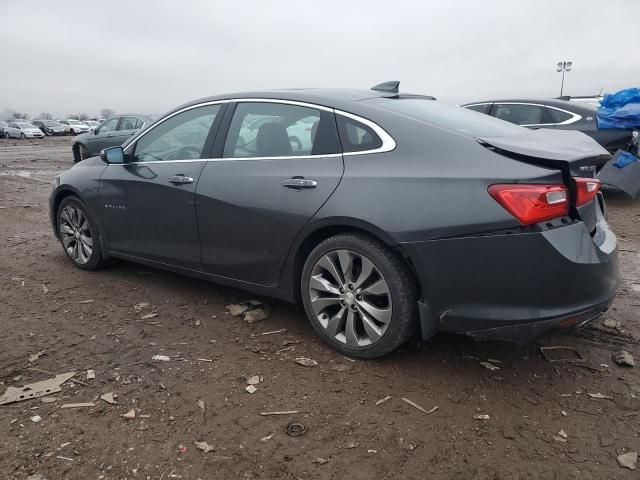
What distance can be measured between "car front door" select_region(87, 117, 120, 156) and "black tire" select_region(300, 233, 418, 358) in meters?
12.9

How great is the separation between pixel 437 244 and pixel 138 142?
2779 millimetres

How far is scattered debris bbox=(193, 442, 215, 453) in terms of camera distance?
239 cm

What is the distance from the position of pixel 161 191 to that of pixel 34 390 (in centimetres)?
165

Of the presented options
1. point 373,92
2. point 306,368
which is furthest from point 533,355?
point 373,92

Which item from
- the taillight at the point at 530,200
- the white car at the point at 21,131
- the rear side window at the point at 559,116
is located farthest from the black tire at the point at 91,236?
the white car at the point at 21,131

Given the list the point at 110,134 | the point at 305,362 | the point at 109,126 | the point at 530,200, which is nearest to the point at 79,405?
the point at 305,362

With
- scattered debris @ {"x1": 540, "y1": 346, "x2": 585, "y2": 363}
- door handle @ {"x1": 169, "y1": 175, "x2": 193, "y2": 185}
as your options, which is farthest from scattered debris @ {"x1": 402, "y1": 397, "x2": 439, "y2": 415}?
door handle @ {"x1": 169, "y1": 175, "x2": 193, "y2": 185}

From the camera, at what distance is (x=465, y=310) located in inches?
108

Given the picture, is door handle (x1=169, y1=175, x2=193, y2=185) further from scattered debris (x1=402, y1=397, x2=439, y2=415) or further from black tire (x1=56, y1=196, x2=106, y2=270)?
scattered debris (x1=402, y1=397, x2=439, y2=415)

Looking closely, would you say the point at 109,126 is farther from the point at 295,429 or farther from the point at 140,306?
the point at 295,429

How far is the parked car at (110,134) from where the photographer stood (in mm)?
14655

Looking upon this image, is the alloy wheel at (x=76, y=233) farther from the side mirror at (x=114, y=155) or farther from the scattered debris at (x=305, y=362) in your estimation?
the scattered debris at (x=305, y=362)

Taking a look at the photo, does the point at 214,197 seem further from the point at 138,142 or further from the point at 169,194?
the point at 138,142

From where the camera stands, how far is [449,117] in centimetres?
332
